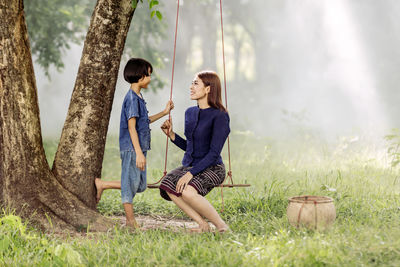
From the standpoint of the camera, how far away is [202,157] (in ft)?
15.6

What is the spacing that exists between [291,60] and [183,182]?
21681 mm

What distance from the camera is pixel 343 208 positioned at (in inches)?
210

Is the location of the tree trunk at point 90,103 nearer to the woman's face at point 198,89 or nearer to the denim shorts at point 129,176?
the denim shorts at point 129,176

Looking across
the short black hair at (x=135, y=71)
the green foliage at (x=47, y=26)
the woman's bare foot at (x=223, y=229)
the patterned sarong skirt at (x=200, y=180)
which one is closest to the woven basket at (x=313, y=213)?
the woman's bare foot at (x=223, y=229)

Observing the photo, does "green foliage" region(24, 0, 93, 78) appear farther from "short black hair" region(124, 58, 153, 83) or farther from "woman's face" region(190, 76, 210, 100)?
"woman's face" region(190, 76, 210, 100)

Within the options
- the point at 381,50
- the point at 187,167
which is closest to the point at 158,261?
the point at 187,167

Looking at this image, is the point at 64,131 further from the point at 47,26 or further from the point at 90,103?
the point at 47,26

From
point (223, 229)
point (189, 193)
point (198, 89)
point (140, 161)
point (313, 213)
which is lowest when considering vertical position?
point (223, 229)

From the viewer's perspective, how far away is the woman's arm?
460 cm

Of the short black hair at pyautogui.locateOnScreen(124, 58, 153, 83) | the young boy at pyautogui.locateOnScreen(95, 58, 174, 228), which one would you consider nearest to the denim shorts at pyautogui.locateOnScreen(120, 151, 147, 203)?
the young boy at pyautogui.locateOnScreen(95, 58, 174, 228)

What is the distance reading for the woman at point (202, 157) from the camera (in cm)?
458

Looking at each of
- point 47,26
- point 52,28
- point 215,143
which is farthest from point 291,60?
point 215,143

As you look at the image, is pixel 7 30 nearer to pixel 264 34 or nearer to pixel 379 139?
pixel 379 139

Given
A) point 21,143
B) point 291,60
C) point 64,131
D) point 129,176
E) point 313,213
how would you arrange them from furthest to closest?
point 291,60 < point 64,131 < point 129,176 < point 21,143 < point 313,213
